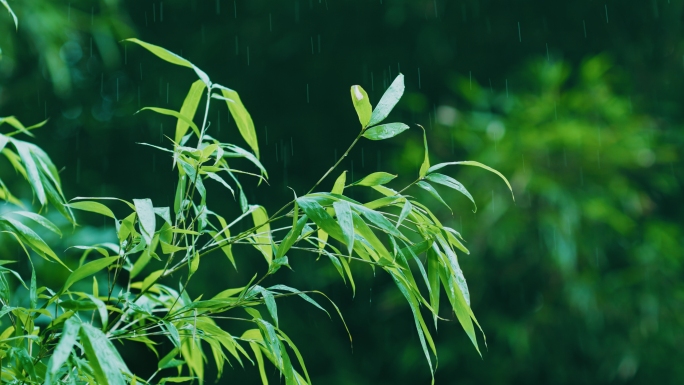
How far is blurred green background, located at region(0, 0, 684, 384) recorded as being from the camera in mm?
2295

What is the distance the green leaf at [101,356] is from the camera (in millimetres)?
444

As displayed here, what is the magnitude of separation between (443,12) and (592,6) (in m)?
0.59

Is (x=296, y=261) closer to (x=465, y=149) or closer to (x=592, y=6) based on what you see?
(x=465, y=149)

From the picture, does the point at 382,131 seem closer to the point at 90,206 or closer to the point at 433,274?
the point at 433,274

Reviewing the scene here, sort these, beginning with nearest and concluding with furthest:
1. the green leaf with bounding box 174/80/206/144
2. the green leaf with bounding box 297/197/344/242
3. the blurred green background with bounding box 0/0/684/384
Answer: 1. the green leaf with bounding box 297/197/344/242
2. the green leaf with bounding box 174/80/206/144
3. the blurred green background with bounding box 0/0/684/384

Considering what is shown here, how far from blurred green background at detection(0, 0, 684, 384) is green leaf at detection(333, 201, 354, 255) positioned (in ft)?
5.86

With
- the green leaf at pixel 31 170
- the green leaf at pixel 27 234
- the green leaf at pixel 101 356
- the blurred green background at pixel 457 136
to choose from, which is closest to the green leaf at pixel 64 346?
the green leaf at pixel 101 356

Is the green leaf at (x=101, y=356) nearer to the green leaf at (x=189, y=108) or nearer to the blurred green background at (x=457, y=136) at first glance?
the green leaf at (x=189, y=108)

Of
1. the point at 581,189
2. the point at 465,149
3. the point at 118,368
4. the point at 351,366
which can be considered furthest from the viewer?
the point at 351,366

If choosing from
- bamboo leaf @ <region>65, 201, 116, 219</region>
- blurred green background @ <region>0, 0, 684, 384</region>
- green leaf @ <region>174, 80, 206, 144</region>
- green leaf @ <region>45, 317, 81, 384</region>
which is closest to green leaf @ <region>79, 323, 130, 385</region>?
green leaf @ <region>45, 317, 81, 384</region>

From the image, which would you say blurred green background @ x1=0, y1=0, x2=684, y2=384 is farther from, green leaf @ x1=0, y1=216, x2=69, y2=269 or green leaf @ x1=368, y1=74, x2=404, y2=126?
green leaf @ x1=368, y1=74, x2=404, y2=126

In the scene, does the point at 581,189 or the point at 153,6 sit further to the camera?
the point at 153,6

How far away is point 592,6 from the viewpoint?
2.89m

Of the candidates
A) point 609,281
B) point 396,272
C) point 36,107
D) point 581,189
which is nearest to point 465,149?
point 581,189
